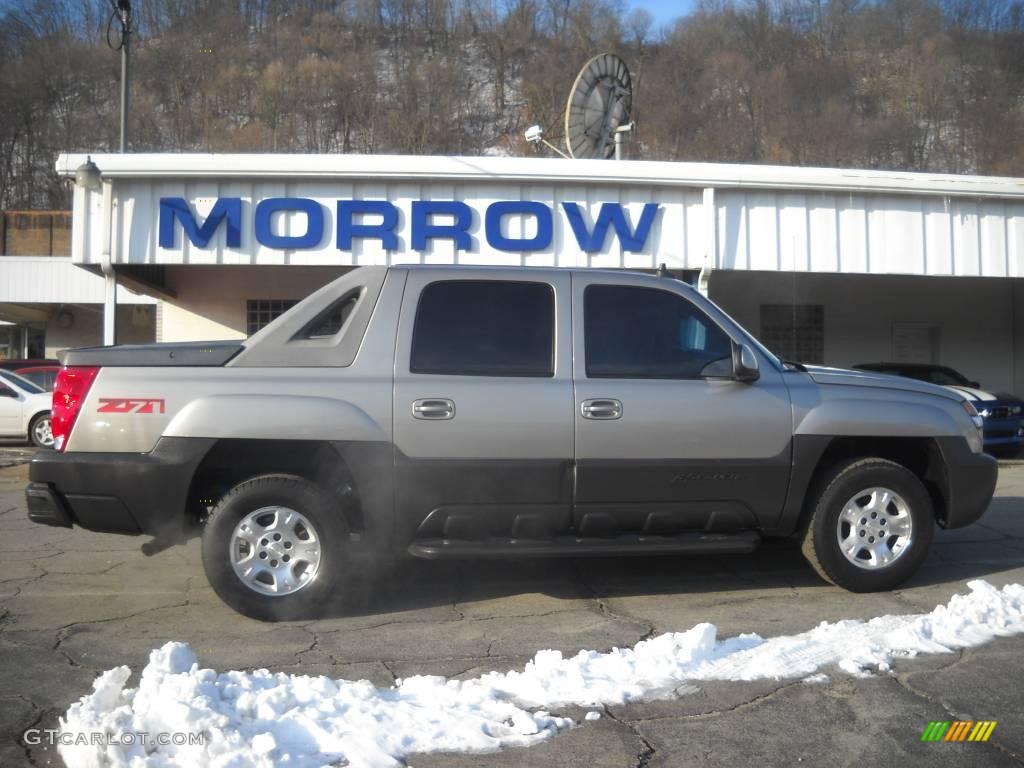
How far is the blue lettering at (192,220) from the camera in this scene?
41.0 ft

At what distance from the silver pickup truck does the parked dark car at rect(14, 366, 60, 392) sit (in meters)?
14.7

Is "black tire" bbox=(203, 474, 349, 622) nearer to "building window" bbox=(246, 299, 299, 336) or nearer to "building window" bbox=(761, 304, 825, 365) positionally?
"building window" bbox=(246, 299, 299, 336)

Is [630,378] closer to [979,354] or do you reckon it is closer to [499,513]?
[499,513]

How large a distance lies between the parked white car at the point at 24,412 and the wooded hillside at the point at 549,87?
33024 mm

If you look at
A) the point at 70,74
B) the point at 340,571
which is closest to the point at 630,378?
the point at 340,571

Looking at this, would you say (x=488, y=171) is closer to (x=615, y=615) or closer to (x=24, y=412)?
(x=615, y=615)

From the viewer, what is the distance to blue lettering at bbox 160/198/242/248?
1251 centimetres


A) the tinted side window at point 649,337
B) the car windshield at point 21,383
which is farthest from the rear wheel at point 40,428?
the tinted side window at point 649,337

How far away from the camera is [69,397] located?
505 centimetres

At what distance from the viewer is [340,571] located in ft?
16.8

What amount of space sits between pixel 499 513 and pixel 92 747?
95.7 inches

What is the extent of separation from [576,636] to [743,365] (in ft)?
5.94

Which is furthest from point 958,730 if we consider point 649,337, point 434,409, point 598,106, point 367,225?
point 598,106

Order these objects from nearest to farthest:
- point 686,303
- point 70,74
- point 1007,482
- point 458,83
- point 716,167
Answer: point 686,303 → point 1007,482 → point 716,167 → point 70,74 → point 458,83
